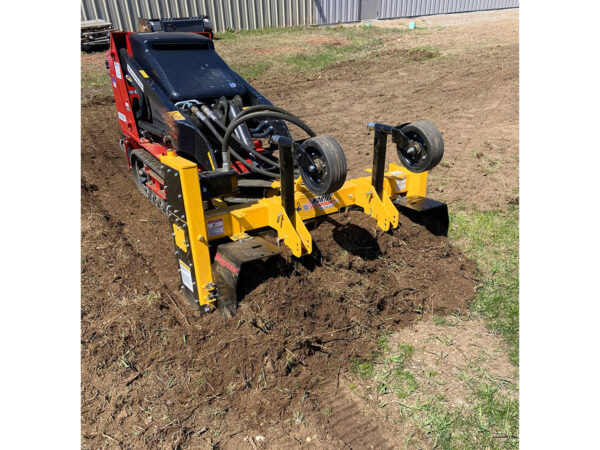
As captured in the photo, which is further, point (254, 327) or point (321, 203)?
point (321, 203)

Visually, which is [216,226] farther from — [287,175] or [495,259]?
[495,259]

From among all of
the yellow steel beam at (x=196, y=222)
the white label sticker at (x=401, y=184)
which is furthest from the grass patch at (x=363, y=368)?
the white label sticker at (x=401, y=184)

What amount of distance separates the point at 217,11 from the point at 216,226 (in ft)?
56.8

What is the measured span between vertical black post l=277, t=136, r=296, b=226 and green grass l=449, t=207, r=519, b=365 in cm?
188

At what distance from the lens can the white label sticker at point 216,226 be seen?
367 cm

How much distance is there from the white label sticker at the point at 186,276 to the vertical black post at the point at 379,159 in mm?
1787

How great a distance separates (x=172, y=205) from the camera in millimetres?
3633

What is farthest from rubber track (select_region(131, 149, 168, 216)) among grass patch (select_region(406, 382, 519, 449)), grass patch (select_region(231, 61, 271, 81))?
grass patch (select_region(231, 61, 271, 81))

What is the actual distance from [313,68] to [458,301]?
1175 centimetres

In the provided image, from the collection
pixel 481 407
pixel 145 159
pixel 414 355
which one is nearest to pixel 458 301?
pixel 414 355

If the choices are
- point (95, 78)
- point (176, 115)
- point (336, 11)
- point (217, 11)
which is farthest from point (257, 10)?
point (176, 115)

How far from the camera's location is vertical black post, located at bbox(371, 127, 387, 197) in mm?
3943

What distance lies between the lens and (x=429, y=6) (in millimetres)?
24938

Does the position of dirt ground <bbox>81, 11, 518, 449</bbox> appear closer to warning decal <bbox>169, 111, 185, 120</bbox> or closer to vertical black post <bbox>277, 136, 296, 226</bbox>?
vertical black post <bbox>277, 136, 296, 226</bbox>
